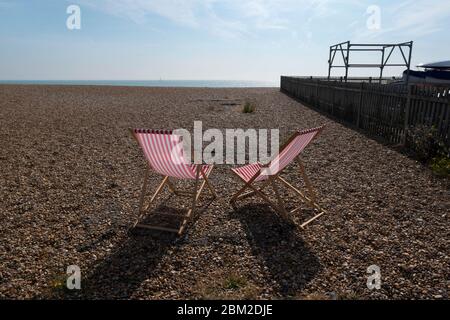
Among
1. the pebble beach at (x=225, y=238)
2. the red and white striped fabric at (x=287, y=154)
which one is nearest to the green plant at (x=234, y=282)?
the pebble beach at (x=225, y=238)

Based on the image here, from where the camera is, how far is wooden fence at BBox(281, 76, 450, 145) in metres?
6.55

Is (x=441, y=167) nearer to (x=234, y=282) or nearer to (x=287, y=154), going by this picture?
(x=287, y=154)

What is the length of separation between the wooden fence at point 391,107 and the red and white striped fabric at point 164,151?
5.17 meters

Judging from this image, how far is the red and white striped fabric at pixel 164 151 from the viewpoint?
3572 millimetres

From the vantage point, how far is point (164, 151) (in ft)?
12.4

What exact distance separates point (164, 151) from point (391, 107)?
22.0ft

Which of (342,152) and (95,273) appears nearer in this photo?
(95,273)

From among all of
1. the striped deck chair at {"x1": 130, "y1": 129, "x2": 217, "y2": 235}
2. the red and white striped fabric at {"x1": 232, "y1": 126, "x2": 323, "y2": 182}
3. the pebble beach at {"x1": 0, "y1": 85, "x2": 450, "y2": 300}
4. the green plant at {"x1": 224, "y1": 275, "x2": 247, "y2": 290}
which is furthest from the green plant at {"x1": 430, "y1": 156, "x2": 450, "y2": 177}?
the green plant at {"x1": 224, "y1": 275, "x2": 247, "y2": 290}

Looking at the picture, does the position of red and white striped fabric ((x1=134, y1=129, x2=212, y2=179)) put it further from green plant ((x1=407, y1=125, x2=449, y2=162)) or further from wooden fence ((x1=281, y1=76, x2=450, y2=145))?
wooden fence ((x1=281, y1=76, x2=450, y2=145))

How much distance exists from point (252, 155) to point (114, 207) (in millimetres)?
3561
